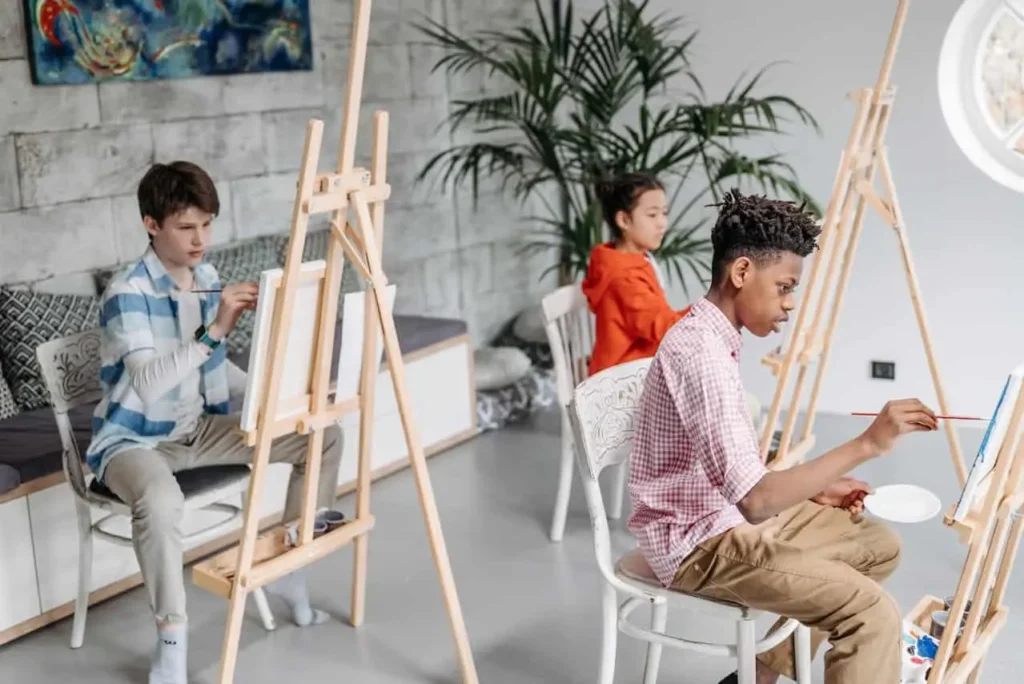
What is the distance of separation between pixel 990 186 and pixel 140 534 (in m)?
3.44

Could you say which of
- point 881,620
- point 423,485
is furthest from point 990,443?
point 423,485

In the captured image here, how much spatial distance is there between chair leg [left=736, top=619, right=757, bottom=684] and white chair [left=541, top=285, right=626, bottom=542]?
141 cm

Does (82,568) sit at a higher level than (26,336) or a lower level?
lower

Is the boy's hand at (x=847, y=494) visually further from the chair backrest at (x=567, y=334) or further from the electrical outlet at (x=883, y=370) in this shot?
the electrical outlet at (x=883, y=370)

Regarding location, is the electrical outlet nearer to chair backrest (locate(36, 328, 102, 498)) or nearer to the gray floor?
the gray floor

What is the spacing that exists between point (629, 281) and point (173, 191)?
4.46 feet

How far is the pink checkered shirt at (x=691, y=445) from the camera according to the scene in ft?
7.18

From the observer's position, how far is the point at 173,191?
3018 mm

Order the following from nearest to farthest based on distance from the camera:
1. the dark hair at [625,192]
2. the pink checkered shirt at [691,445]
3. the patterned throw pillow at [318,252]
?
the pink checkered shirt at [691,445] → the dark hair at [625,192] → the patterned throw pillow at [318,252]

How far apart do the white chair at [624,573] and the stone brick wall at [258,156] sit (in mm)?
2146

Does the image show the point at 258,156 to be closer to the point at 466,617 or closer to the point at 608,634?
the point at 466,617

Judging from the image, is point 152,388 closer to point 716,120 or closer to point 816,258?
point 816,258

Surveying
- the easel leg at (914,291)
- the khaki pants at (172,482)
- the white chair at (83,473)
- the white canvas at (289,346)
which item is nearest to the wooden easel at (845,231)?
the easel leg at (914,291)

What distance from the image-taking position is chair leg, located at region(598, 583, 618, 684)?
2.58 metres
